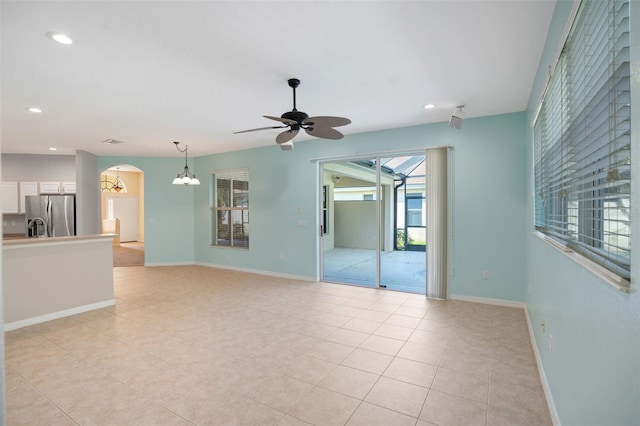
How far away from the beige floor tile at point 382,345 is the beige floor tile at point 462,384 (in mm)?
493

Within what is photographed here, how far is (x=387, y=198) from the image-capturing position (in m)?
9.26

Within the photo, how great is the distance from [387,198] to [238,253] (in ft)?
15.0

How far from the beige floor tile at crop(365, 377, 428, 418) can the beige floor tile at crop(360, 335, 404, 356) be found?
1.69ft

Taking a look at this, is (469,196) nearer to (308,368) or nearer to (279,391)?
(308,368)

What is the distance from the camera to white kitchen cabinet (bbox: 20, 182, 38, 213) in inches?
279

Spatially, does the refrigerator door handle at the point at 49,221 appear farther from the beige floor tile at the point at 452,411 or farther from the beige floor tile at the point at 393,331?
the beige floor tile at the point at 452,411

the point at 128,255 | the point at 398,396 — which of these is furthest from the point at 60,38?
the point at 128,255

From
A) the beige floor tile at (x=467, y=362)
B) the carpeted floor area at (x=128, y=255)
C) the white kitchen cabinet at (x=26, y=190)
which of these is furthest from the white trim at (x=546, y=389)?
the white kitchen cabinet at (x=26, y=190)

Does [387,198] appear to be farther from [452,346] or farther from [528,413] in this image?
[528,413]

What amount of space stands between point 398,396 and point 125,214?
1296cm

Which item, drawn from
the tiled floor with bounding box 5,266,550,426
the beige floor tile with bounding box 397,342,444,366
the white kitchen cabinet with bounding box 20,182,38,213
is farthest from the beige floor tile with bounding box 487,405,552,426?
the white kitchen cabinet with bounding box 20,182,38,213

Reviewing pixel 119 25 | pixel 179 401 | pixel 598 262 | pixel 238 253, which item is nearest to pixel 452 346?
pixel 598 262

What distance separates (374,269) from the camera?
22.5 ft

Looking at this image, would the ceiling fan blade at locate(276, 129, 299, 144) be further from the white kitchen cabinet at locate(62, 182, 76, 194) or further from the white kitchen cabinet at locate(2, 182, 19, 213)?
the white kitchen cabinet at locate(2, 182, 19, 213)
